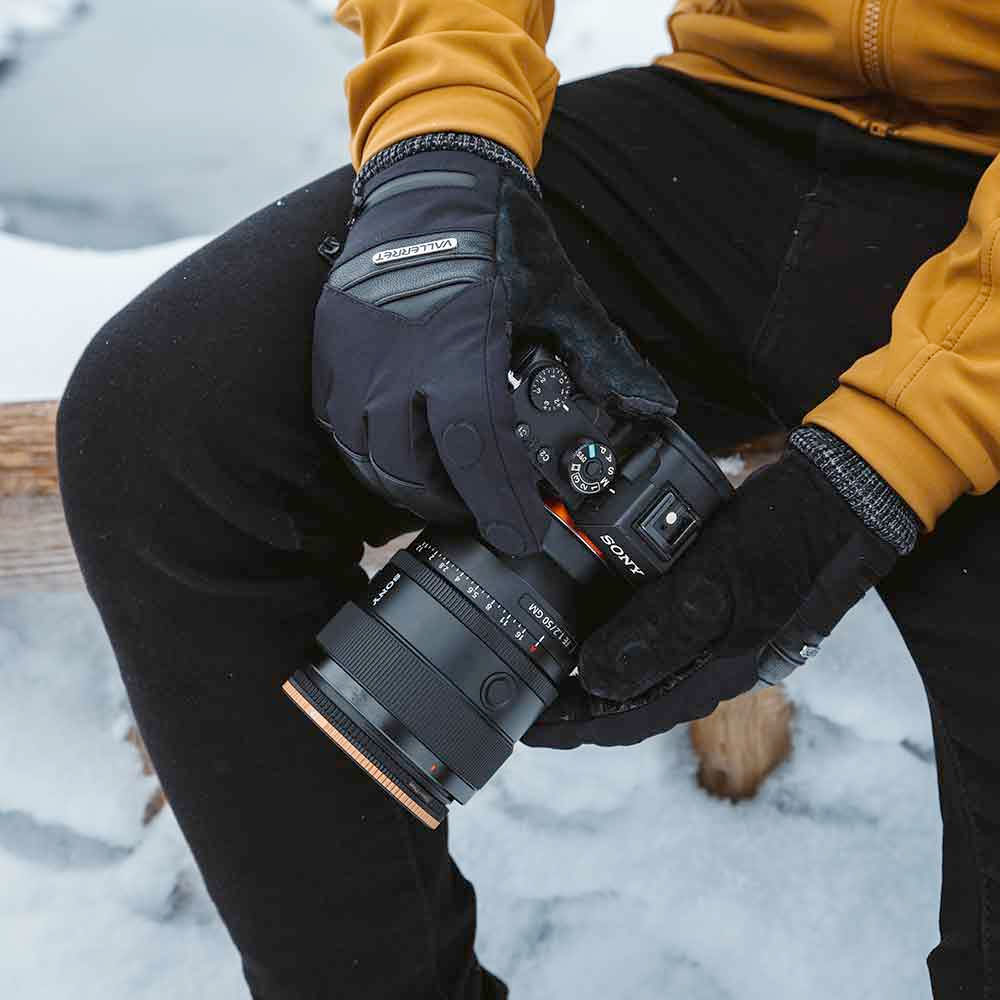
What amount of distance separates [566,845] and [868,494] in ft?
1.94

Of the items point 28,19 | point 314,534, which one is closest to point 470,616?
point 314,534

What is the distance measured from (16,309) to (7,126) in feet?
2.52

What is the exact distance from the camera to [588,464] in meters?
0.59

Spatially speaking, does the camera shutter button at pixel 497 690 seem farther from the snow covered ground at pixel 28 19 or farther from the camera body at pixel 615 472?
the snow covered ground at pixel 28 19

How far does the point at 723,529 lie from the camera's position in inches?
24.5

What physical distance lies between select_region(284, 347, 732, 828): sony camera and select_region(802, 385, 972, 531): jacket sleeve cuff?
0.08m

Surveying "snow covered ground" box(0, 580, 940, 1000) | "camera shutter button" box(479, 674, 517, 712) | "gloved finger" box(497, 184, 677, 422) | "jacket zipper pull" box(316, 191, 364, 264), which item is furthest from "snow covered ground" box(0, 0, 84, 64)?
"camera shutter button" box(479, 674, 517, 712)

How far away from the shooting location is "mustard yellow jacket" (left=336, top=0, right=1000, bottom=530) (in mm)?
600

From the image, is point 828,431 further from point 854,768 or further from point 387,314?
point 854,768

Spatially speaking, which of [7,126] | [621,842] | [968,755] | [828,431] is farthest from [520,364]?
[7,126]

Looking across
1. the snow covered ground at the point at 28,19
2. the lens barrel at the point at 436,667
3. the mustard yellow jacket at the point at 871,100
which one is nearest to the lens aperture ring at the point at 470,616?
the lens barrel at the point at 436,667

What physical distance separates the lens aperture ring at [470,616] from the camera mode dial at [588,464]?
0.29 ft

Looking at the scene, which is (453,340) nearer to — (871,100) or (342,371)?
(342,371)

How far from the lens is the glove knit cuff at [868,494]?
2.00 feet
